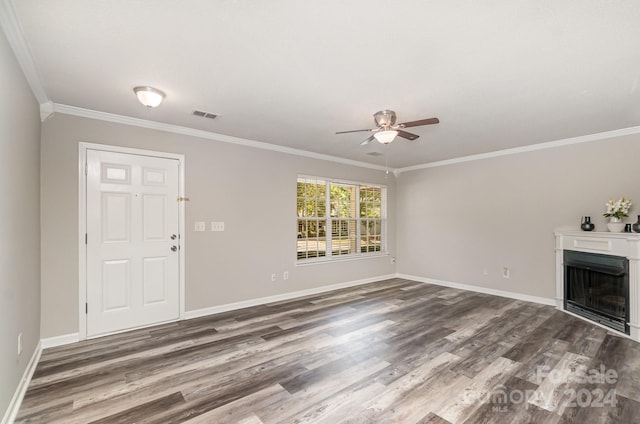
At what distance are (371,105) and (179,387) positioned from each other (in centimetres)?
310

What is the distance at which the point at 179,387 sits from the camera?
238 cm

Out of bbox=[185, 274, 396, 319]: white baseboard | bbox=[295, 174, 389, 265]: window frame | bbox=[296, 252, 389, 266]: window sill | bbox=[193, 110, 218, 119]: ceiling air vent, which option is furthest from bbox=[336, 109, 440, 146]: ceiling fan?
bbox=[185, 274, 396, 319]: white baseboard

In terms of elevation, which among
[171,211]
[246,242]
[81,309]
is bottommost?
[81,309]

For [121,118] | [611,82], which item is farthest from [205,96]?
[611,82]

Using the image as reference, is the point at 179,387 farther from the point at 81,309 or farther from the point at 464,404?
the point at 464,404

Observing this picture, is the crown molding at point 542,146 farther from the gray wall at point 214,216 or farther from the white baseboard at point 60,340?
the white baseboard at point 60,340

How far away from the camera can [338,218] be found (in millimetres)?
5961

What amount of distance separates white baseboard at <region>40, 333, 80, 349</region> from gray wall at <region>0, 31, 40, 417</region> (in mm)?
222

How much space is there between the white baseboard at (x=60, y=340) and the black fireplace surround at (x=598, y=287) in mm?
6149

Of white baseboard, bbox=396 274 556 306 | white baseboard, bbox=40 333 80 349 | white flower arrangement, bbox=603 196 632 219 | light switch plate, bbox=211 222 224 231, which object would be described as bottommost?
white baseboard, bbox=396 274 556 306

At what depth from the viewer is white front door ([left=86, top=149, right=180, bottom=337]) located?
3.43 m

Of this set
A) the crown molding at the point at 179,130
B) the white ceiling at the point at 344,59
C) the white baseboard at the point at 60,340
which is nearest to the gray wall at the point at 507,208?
the white ceiling at the point at 344,59

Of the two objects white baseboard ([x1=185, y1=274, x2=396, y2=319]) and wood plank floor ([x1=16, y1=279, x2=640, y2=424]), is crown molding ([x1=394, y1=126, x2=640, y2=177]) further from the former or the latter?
white baseboard ([x1=185, y1=274, x2=396, y2=319])

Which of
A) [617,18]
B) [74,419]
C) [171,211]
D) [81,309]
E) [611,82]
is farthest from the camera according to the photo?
[171,211]
